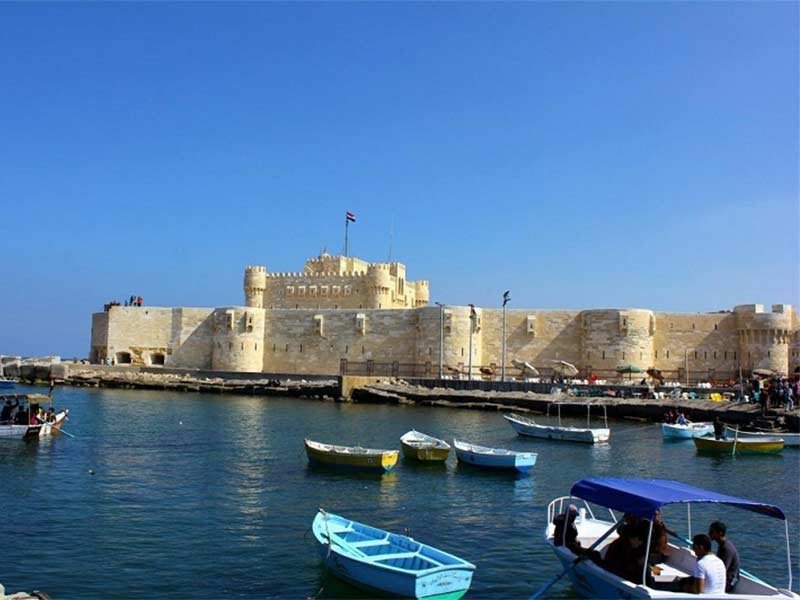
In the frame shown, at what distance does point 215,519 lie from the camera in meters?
13.8

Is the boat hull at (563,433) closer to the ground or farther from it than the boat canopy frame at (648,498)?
closer to the ground

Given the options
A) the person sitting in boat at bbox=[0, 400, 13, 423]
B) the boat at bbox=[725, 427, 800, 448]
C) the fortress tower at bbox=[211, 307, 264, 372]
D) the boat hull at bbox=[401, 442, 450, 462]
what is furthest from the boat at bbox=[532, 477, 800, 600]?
the fortress tower at bbox=[211, 307, 264, 372]

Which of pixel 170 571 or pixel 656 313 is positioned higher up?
pixel 656 313

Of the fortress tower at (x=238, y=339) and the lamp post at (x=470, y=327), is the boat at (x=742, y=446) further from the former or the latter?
the fortress tower at (x=238, y=339)

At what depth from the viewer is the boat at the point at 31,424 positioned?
2244 centimetres

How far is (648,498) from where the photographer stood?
9195 mm

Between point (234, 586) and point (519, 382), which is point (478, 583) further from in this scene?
point (519, 382)

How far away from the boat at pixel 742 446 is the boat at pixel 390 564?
15.5m

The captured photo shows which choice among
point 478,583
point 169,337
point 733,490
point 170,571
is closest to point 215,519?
point 170,571

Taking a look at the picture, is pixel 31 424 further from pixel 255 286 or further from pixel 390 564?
pixel 255 286

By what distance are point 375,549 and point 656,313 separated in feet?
115

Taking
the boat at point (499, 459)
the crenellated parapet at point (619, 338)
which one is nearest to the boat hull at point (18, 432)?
the boat at point (499, 459)

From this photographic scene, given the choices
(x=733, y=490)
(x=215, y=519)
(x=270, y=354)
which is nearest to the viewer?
(x=215, y=519)

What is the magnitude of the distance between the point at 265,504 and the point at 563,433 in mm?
13286
